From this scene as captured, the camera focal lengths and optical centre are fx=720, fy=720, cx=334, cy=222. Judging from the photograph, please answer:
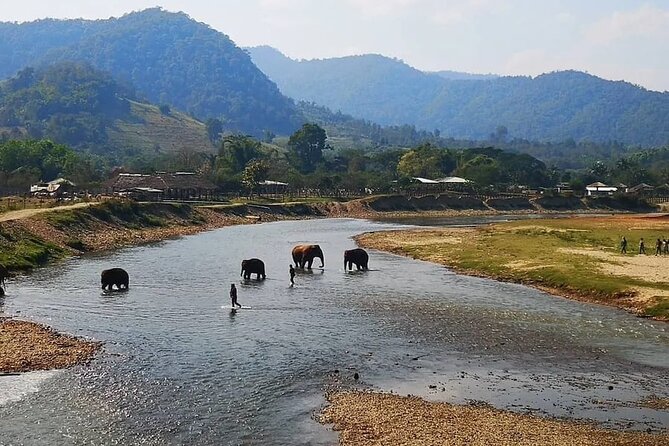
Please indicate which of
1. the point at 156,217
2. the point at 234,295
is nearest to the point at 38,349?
the point at 234,295

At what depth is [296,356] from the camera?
29.6m

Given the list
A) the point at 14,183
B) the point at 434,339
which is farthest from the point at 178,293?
the point at 14,183

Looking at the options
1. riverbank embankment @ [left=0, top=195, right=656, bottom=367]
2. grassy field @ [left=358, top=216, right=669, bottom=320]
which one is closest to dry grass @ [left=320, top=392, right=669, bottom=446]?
riverbank embankment @ [left=0, top=195, right=656, bottom=367]

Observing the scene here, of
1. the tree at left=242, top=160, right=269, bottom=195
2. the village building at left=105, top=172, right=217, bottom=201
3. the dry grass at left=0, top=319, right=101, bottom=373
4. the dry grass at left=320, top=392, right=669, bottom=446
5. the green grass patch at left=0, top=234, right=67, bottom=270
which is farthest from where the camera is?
the tree at left=242, top=160, right=269, bottom=195

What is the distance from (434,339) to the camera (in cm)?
3331

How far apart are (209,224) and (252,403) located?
3524 inches

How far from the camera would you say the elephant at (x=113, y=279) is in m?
45.3

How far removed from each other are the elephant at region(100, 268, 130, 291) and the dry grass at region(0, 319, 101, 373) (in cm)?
1199

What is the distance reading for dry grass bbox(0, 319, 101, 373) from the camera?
27.0 meters

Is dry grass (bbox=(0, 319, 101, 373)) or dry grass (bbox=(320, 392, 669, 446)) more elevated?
dry grass (bbox=(0, 319, 101, 373))

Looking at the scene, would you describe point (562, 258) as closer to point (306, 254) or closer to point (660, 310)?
point (660, 310)

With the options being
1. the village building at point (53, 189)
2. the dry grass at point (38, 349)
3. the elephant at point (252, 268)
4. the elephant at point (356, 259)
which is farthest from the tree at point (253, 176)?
the dry grass at point (38, 349)

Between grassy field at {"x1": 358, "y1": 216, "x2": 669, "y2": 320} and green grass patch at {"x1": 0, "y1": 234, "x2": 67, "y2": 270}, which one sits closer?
grassy field at {"x1": 358, "y1": 216, "x2": 669, "y2": 320}

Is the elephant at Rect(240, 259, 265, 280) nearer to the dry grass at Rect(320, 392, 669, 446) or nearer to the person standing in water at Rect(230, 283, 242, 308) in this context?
the person standing in water at Rect(230, 283, 242, 308)
